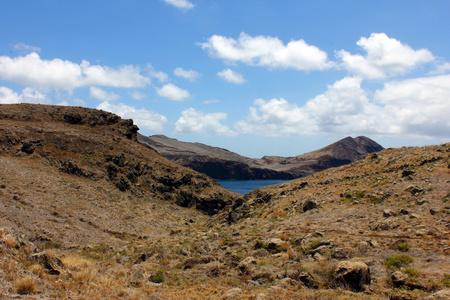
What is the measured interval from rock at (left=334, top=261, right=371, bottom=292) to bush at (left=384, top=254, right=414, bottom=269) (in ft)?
4.67

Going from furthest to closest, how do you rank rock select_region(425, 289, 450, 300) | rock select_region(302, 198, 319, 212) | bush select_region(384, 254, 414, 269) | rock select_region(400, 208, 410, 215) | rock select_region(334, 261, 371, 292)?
rock select_region(302, 198, 319, 212) < rock select_region(400, 208, 410, 215) < bush select_region(384, 254, 414, 269) < rock select_region(334, 261, 371, 292) < rock select_region(425, 289, 450, 300)

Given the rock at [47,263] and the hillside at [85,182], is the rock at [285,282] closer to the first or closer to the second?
the rock at [47,263]

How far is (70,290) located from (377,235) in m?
14.1

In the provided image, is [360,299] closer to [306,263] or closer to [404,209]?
[306,263]

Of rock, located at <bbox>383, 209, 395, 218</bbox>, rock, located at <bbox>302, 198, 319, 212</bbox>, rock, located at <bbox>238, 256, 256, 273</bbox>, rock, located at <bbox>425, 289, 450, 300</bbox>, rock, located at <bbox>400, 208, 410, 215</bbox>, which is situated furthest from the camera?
rock, located at <bbox>302, 198, 319, 212</bbox>

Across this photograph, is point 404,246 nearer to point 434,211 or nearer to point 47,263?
point 434,211

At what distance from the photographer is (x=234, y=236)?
2284 cm

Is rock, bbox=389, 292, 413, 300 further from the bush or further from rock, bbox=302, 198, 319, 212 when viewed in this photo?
rock, bbox=302, 198, 319, 212

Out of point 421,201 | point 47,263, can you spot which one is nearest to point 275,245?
point 421,201

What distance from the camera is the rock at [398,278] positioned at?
10.2 metres

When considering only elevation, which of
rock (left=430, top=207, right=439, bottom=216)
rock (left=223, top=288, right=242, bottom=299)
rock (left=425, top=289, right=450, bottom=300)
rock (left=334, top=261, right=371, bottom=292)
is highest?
rock (left=430, top=207, right=439, bottom=216)

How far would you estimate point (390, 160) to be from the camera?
29188 millimetres

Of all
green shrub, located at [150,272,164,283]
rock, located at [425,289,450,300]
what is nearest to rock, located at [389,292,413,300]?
rock, located at [425,289,450,300]

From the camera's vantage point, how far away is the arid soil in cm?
1041
